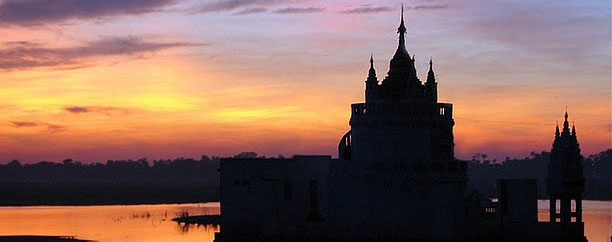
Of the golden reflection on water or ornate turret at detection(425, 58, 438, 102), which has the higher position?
ornate turret at detection(425, 58, 438, 102)

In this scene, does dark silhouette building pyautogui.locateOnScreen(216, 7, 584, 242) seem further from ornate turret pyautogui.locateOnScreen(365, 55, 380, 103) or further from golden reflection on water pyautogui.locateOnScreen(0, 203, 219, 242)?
golden reflection on water pyautogui.locateOnScreen(0, 203, 219, 242)

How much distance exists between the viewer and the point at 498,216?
74000 millimetres

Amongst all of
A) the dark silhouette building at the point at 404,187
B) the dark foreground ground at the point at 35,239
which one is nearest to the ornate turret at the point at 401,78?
the dark silhouette building at the point at 404,187

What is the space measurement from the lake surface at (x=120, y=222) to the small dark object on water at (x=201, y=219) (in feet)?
5.46

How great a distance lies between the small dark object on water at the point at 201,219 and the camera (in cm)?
13512

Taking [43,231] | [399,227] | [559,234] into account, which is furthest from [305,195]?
[43,231]

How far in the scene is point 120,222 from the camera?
13988 cm

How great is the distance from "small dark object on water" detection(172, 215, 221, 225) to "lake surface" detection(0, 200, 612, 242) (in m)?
1.66

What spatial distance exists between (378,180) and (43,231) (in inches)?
2403

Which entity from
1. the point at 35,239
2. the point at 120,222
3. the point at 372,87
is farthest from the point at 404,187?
the point at 120,222

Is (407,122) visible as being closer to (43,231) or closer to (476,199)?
(476,199)

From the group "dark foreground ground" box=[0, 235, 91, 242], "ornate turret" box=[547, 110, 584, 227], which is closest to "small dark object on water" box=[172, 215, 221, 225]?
"dark foreground ground" box=[0, 235, 91, 242]

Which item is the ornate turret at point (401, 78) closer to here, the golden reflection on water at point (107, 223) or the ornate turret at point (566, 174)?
the ornate turret at point (566, 174)

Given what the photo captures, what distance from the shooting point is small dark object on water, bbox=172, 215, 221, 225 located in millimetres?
135125
